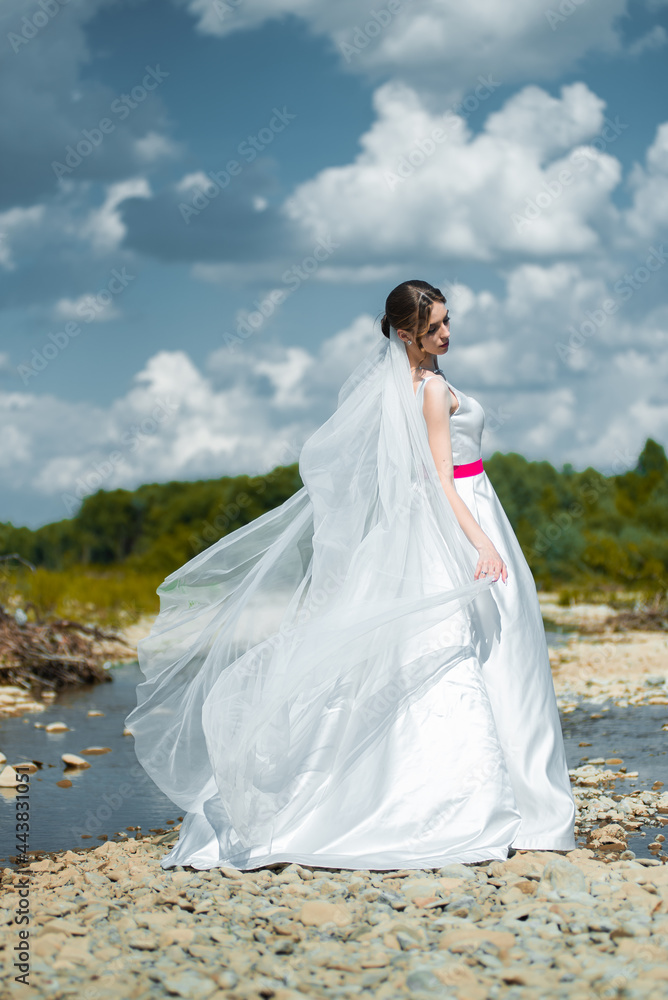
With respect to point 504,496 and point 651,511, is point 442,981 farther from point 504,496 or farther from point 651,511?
point 504,496

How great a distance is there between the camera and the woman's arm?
4.67 meters

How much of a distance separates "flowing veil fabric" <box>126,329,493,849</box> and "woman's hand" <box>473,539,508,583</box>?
7 cm

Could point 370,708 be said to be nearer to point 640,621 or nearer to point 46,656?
point 46,656

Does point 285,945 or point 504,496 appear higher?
point 504,496

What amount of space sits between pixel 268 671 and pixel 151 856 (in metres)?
1.06

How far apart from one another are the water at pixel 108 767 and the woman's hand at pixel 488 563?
4.80ft

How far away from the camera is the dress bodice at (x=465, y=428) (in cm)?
489

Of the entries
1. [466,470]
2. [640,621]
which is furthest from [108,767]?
[640,621]

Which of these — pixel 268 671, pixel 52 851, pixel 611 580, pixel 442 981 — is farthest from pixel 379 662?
pixel 611 580

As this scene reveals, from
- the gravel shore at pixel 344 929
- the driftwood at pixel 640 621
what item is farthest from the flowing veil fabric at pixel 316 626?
the driftwood at pixel 640 621

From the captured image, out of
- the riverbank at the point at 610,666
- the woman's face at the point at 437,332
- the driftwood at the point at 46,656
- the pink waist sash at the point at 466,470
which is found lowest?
the riverbank at the point at 610,666

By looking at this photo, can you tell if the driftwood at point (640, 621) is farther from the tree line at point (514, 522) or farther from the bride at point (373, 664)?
the bride at point (373, 664)

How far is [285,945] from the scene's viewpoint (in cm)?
335

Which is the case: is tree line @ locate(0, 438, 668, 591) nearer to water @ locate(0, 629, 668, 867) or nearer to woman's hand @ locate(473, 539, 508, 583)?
water @ locate(0, 629, 668, 867)
